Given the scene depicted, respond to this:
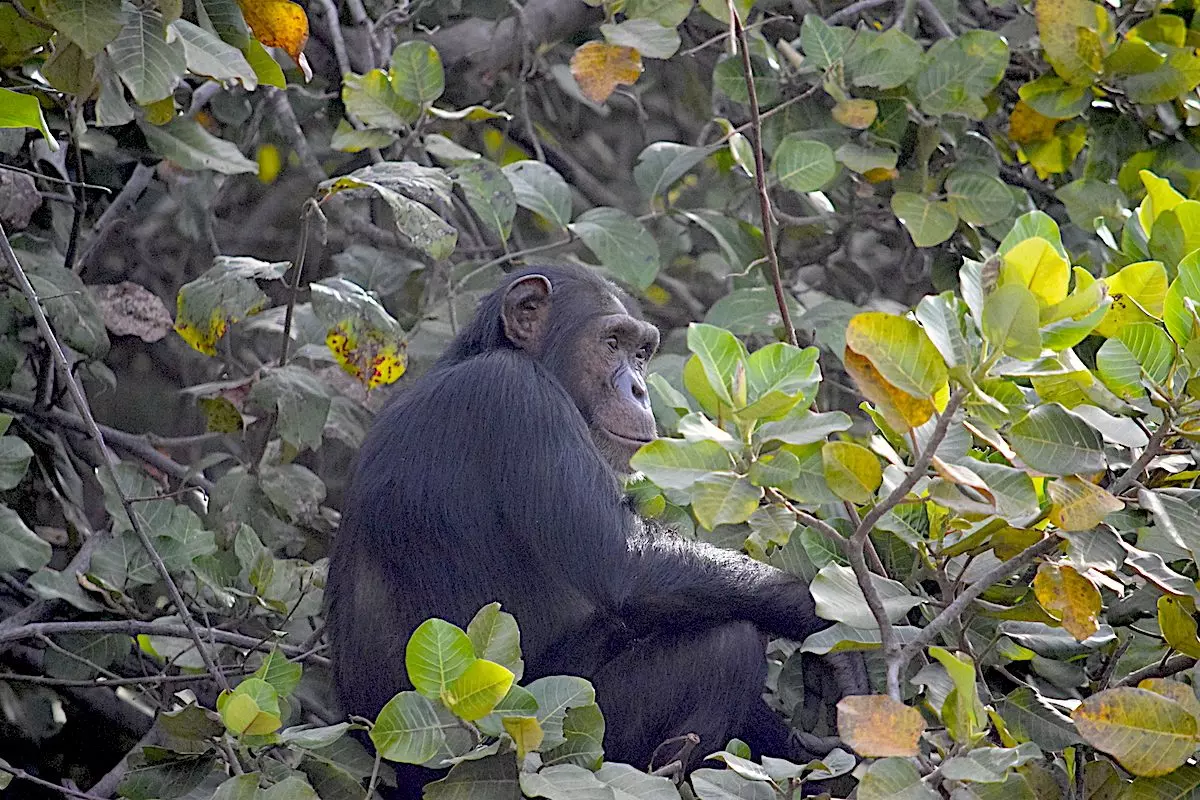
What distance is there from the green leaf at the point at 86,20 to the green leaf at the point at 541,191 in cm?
197

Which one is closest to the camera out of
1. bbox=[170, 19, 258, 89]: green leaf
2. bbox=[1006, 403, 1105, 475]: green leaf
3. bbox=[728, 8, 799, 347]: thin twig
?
bbox=[1006, 403, 1105, 475]: green leaf

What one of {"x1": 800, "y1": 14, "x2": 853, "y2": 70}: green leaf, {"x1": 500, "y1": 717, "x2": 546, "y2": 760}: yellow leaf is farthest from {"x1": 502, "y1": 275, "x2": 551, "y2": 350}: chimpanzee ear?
{"x1": 500, "y1": 717, "x2": 546, "y2": 760}: yellow leaf

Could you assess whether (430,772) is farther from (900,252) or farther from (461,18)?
(461,18)

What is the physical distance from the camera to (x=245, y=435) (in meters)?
4.99

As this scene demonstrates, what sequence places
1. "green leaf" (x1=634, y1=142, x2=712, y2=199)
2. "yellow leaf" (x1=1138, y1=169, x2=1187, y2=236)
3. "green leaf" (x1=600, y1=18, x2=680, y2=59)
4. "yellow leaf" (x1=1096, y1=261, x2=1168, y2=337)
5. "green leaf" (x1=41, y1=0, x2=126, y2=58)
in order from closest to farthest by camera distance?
"yellow leaf" (x1=1096, y1=261, x2=1168, y2=337) → "yellow leaf" (x1=1138, y1=169, x2=1187, y2=236) → "green leaf" (x1=41, y1=0, x2=126, y2=58) → "green leaf" (x1=600, y1=18, x2=680, y2=59) → "green leaf" (x1=634, y1=142, x2=712, y2=199)

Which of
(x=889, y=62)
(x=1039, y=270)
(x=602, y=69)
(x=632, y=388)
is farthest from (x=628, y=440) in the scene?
(x=1039, y=270)

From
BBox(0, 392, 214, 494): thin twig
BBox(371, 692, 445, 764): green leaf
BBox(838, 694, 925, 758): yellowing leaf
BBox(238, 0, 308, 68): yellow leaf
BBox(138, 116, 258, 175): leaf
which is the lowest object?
BBox(0, 392, 214, 494): thin twig

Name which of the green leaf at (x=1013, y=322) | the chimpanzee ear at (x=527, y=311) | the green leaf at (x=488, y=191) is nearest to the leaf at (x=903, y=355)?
the green leaf at (x=1013, y=322)

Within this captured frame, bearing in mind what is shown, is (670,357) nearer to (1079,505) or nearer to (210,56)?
(210,56)

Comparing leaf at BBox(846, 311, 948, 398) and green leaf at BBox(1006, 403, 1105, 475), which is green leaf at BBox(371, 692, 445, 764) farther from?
green leaf at BBox(1006, 403, 1105, 475)

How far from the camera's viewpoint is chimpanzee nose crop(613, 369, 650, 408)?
480 cm

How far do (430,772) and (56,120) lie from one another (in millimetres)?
2927

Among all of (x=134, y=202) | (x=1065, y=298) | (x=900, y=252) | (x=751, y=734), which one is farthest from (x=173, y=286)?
(x=1065, y=298)

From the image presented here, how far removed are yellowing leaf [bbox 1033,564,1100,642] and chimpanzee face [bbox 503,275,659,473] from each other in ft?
6.93
